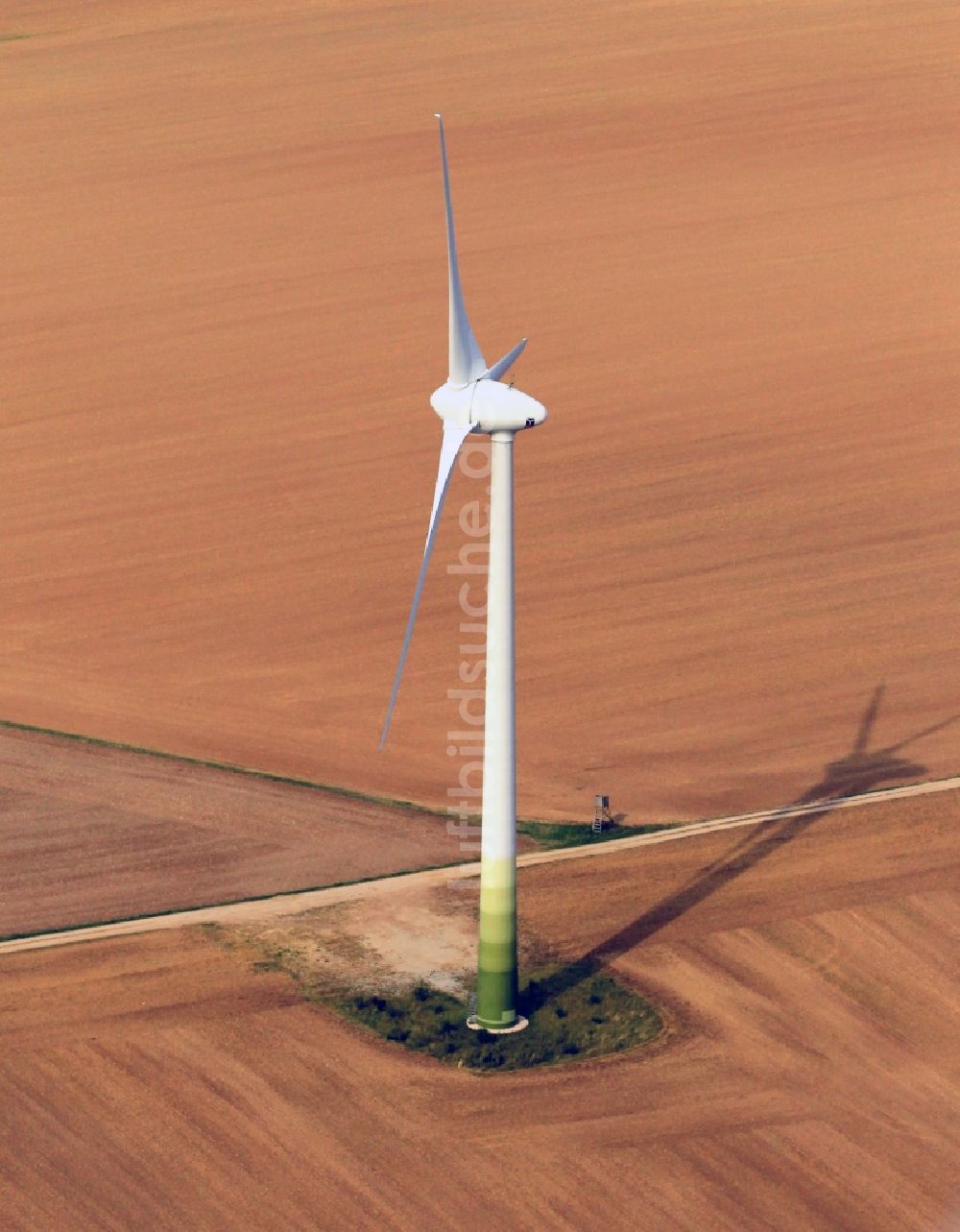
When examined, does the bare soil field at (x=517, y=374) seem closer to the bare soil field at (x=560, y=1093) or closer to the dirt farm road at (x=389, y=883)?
the dirt farm road at (x=389, y=883)

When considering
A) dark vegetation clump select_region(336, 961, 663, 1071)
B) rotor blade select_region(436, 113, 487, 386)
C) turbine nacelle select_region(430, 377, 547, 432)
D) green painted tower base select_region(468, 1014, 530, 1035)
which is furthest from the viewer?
green painted tower base select_region(468, 1014, 530, 1035)

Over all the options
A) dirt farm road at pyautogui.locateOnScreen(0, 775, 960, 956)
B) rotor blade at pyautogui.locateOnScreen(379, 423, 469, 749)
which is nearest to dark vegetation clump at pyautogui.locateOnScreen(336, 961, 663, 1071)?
dirt farm road at pyautogui.locateOnScreen(0, 775, 960, 956)

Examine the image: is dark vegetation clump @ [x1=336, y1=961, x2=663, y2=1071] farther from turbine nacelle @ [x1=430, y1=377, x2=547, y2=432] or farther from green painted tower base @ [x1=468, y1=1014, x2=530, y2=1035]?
turbine nacelle @ [x1=430, y1=377, x2=547, y2=432]

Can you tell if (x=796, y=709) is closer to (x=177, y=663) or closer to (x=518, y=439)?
(x=177, y=663)

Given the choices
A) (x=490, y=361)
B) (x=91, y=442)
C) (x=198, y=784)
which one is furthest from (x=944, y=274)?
(x=198, y=784)

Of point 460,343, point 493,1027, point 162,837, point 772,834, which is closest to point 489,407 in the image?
point 460,343

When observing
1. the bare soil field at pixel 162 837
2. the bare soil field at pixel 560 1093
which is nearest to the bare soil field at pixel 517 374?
the bare soil field at pixel 162 837
